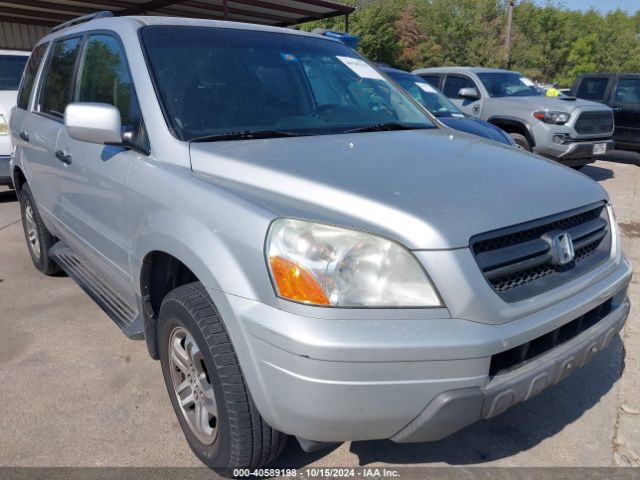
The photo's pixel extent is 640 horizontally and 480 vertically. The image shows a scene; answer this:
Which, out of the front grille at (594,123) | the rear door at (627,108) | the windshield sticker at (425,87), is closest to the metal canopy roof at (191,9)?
the windshield sticker at (425,87)

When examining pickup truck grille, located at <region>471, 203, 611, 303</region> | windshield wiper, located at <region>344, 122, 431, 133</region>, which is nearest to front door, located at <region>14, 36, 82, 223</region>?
windshield wiper, located at <region>344, 122, 431, 133</region>

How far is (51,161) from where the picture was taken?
3496 mm

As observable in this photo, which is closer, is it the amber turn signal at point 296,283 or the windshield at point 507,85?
the amber turn signal at point 296,283

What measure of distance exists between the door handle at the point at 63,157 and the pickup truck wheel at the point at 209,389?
137 cm

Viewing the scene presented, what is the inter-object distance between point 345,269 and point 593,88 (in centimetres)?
1170

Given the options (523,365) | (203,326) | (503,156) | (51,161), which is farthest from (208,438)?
(51,161)

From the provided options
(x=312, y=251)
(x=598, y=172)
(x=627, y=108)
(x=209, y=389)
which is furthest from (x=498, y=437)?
(x=627, y=108)

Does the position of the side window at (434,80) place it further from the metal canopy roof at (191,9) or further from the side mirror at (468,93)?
the metal canopy roof at (191,9)

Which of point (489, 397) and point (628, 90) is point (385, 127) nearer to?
point (489, 397)

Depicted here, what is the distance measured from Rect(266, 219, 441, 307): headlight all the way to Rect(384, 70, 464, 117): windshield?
536 centimetres

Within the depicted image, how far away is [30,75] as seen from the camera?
432 cm

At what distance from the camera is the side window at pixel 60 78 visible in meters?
3.41

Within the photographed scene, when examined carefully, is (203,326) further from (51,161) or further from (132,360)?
(51,161)

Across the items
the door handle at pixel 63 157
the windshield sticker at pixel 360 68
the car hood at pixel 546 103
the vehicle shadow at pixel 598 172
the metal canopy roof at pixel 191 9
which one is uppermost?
the metal canopy roof at pixel 191 9
